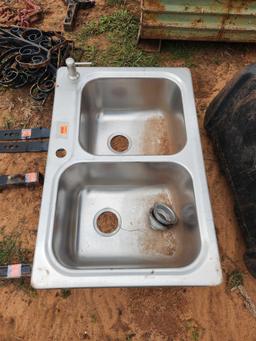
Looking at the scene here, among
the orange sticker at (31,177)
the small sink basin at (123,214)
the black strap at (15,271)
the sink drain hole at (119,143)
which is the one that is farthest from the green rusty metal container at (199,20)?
the black strap at (15,271)

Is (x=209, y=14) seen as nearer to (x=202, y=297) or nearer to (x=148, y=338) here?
(x=202, y=297)

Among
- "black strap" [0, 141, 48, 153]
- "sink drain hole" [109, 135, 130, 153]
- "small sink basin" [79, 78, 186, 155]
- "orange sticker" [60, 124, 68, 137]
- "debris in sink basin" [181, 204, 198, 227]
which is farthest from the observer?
"black strap" [0, 141, 48, 153]

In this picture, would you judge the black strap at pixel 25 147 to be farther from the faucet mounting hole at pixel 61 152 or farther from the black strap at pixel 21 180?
the faucet mounting hole at pixel 61 152

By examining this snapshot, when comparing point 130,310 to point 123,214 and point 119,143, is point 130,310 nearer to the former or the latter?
point 123,214

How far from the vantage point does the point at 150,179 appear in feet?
5.07

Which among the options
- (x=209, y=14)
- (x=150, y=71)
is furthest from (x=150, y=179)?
(x=209, y=14)

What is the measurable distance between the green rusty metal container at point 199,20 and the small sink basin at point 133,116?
72 centimetres

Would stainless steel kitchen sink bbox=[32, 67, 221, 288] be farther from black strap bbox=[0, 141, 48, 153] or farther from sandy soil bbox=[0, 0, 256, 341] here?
black strap bbox=[0, 141, 48, 153]

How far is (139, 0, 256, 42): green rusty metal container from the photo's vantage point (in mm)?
1977

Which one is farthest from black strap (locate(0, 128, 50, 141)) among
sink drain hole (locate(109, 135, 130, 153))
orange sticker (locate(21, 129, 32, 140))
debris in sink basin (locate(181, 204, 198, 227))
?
debris in sink basin (locate(181, 204, 198, 227))

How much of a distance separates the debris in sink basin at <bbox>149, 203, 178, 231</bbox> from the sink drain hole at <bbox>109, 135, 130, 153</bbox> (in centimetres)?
45

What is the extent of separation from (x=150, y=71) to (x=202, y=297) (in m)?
1.27

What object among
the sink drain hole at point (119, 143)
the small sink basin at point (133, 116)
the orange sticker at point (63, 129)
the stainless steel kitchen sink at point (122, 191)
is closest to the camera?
the stainless steel kitchen sink at point (122, 191)

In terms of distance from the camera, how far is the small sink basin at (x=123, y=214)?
1.35 metres
